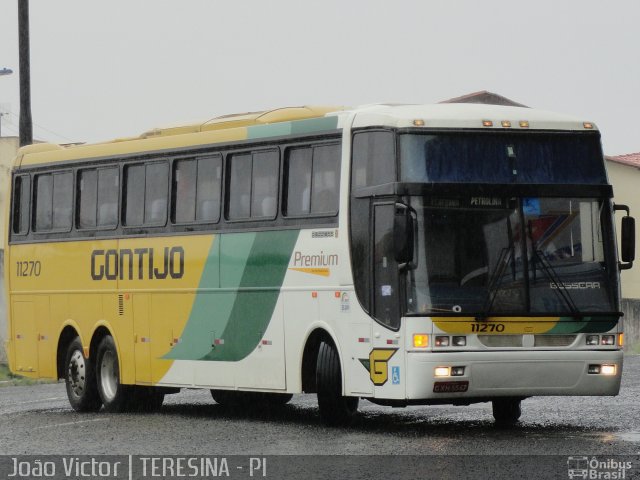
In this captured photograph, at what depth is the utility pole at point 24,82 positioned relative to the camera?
34594 mm

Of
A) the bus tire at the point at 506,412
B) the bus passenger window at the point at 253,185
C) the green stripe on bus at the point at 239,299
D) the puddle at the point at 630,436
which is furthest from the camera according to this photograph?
the bus passenger window at the point at 253,185

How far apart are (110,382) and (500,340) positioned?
7.23 m

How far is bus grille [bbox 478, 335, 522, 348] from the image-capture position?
15992 mm

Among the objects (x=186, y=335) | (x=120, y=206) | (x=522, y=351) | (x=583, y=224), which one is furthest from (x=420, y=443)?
Result: (x=120, y=206)

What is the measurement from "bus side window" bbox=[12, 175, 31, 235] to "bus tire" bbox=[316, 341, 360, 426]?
300 inches

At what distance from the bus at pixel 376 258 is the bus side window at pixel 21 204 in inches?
115

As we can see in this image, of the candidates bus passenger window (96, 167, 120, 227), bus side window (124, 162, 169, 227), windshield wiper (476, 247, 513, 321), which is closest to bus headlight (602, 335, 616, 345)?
windshield wiper (476, 247, 513, 321)

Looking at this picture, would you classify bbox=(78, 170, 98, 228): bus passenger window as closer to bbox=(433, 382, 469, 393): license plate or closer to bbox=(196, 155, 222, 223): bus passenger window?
bbox=(196, 155, 222, 223): bus passenger window

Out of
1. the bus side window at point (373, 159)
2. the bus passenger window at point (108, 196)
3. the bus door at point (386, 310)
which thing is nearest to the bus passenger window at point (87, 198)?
the bus passenger window at point (108, 196)

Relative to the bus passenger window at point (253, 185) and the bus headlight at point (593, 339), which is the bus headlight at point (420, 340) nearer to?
the bus headlight at point (593, 339)

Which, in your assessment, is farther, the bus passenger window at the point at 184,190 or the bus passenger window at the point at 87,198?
the bus passenger window at the point at 87,198

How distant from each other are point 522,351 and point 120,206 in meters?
7.16

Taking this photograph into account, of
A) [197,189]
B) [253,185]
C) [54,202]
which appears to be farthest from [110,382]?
[253,185]

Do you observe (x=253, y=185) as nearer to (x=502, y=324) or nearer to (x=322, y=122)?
(x=322, y=122)
